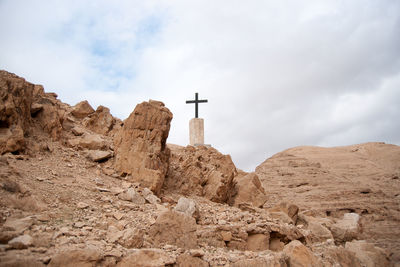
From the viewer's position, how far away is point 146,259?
6547mm

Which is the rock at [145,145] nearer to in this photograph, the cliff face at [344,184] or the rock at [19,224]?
the rock at [19,224]

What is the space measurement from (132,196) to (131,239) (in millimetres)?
2353

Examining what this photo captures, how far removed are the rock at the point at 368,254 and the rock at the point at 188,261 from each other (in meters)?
7.73

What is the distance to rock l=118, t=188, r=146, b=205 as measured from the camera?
9148 millimetres

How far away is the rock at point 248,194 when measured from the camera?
13.7 metres

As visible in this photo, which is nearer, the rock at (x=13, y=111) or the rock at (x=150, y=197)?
the rock at (x=13, y=111)

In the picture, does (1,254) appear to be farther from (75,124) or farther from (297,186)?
(297,186)

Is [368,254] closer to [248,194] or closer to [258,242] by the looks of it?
[248,194]

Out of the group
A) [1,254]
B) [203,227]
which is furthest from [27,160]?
[203,227]

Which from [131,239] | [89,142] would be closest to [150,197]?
[131,239]

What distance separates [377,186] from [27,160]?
26.7 m

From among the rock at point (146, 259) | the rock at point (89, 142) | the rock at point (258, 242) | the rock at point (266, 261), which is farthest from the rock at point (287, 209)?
the rock at point (146, 259)

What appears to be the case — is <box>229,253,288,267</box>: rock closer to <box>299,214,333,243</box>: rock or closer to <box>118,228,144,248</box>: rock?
<box>118,228,144,248</box>: rock

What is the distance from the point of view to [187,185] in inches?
492
